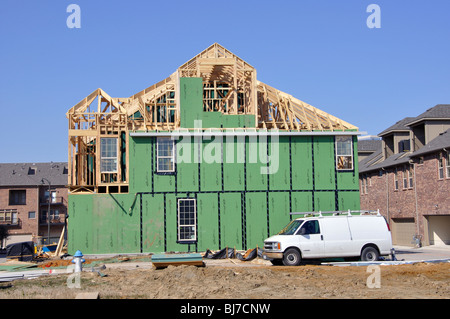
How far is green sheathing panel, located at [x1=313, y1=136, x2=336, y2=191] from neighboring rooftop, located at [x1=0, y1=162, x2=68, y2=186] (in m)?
48.7

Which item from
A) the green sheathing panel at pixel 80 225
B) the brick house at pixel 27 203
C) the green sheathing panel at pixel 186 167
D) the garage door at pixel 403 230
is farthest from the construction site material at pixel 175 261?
the brick house at pixel 27 203

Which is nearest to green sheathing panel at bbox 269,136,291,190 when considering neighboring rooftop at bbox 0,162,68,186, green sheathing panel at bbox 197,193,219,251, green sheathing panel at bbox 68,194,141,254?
green sheathing panel at bbox 197,193,219,251

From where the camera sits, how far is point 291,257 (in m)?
20.4

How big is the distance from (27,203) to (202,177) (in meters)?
47.9

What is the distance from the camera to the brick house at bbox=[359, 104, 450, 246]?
3316 centimetres

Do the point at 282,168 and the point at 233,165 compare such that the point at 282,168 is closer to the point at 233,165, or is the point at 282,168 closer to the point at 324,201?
the point at 233,165

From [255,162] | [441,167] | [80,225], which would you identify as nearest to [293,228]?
[255,162]

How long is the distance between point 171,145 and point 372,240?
11.5 metres

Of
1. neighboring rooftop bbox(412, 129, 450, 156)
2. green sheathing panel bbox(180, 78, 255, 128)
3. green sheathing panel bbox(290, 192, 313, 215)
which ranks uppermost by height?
green sheathing panel bbox(180, 78, 255, 128)

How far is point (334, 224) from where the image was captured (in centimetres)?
2073

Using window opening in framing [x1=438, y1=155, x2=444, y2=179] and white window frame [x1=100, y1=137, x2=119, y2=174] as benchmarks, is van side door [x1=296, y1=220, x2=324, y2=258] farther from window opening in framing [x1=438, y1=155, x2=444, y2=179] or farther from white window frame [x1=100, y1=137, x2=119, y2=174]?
window opening in framing [x1=438, y1=155, x2=444, y2=179]

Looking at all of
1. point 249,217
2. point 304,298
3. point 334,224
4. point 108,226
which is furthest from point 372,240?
point 108,226

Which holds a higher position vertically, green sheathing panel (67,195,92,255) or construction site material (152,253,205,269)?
green sheathing panel (67,195,92,255)

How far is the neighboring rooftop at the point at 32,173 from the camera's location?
67.9m
